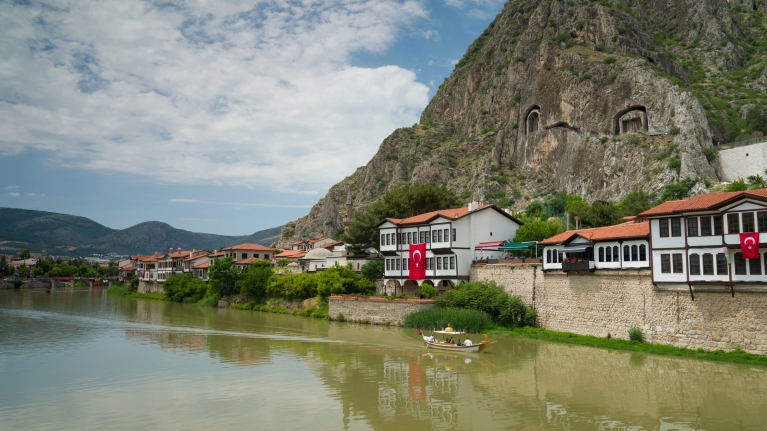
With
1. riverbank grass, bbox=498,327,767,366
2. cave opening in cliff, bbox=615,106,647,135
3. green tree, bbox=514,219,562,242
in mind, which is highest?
cave opening in cliff, bbox=615,106,647,135

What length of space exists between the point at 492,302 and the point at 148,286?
80.2m

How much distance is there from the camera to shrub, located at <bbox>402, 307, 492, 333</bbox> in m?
40.4

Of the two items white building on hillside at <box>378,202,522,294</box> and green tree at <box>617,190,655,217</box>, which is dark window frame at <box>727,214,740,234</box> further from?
green tree at <box>617,190,655,217</box>

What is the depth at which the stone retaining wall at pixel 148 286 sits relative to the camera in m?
97.7

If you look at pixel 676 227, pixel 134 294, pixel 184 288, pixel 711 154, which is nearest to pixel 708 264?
pixel 676 227

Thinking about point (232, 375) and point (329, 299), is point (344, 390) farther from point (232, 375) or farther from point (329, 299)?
point (329, 299)

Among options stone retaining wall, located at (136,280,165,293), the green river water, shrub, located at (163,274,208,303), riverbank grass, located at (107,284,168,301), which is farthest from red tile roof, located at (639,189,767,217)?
stone retaining wall, located at (136,280,165,293)

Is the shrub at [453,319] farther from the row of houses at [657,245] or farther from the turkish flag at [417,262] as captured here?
the turkish flag at [417,262]

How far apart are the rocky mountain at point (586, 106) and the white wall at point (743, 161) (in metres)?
1.72

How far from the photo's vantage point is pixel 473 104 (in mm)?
130125

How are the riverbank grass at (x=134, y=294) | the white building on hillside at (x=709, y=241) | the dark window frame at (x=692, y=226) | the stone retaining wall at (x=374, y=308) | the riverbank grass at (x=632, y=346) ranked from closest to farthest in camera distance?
1. the riverbank grass at (x=632, y=346)
2. the white building on hillside at (x=709, y=241)
3. the dark window frame at (x=692, y=226)
4. the stone retaining wall at (x=374, y=308)
5. the riverbank grass at (x=134, y=294)

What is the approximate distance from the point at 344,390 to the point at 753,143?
65.3m

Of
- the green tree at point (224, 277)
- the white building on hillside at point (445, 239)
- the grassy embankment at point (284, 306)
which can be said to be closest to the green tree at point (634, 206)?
the white building on hillside at point (445, 239)

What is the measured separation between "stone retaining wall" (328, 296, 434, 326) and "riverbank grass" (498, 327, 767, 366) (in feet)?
24.5
